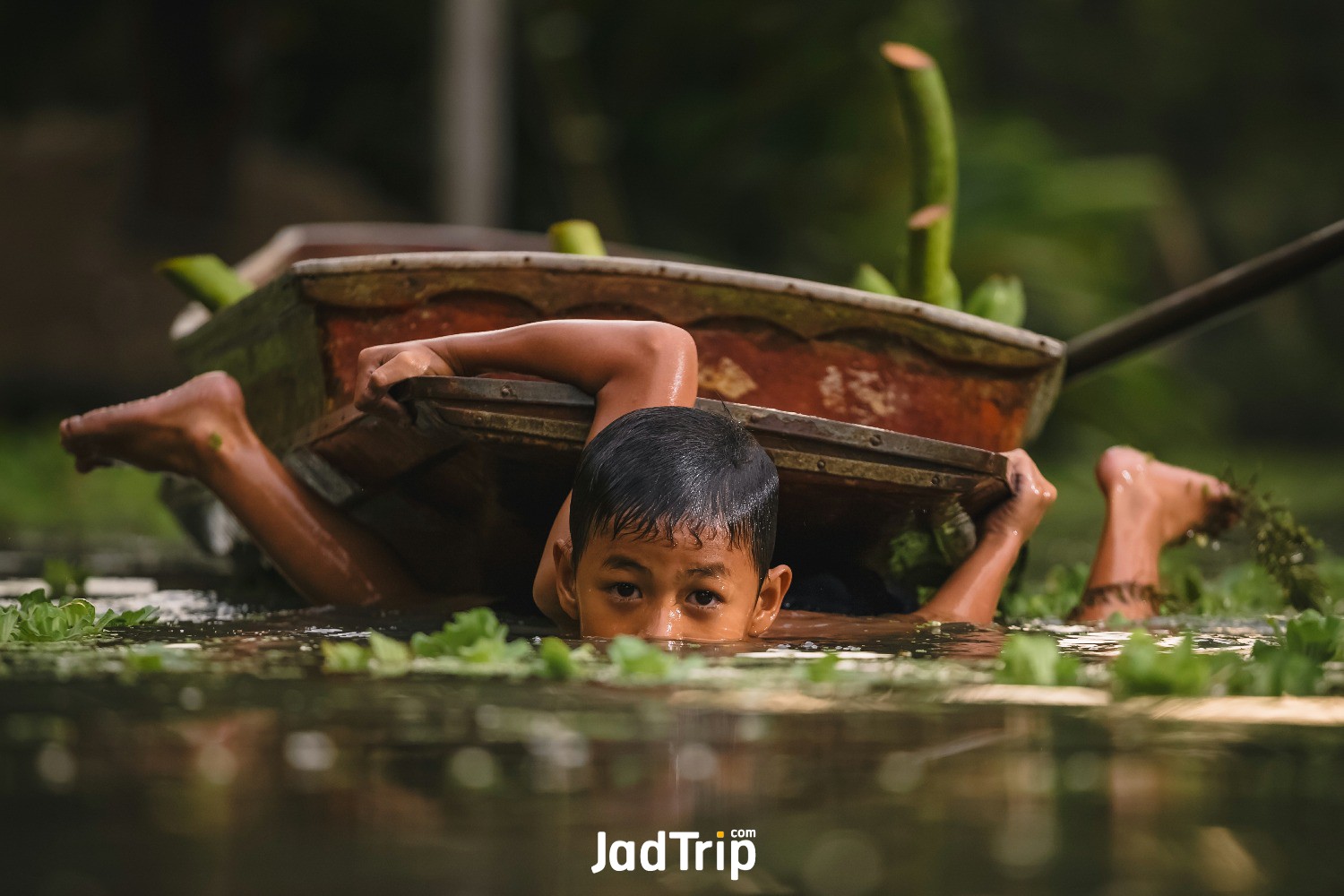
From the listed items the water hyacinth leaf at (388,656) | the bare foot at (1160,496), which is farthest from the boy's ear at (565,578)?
the bare foot at (1160,496)

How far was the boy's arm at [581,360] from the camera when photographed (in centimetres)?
265

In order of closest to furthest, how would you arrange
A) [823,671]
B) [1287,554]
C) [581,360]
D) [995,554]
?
[823,671], [581,360], [995,554], [1287,554]

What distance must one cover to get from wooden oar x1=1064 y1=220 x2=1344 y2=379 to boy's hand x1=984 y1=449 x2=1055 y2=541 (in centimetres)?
63

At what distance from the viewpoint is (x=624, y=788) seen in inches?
54.1

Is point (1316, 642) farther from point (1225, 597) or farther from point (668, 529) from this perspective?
point (1225, 597)

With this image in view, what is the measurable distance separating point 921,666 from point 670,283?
1.02 meters

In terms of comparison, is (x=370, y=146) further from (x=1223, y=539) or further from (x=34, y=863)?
(x=34, y=863)

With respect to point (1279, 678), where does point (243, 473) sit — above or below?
above

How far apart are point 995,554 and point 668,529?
0.96 m

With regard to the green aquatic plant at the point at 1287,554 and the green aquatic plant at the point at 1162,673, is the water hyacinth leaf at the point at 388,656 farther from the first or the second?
the green aquatic plant at the point at 1287,554

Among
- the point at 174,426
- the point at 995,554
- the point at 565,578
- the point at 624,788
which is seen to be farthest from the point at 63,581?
the point at 624,788

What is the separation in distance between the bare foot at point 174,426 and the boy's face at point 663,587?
42.6 inches

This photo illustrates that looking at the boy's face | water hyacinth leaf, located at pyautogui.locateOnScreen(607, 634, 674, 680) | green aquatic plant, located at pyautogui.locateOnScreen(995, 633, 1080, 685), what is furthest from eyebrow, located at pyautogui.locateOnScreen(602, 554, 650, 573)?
green aquatic plant, located at pyautogui.locateOnScreen(995, 633, 1080, 685)

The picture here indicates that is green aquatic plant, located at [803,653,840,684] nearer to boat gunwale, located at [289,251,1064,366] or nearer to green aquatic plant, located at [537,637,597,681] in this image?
green aquatic plant, located at [537,637,597,681]
